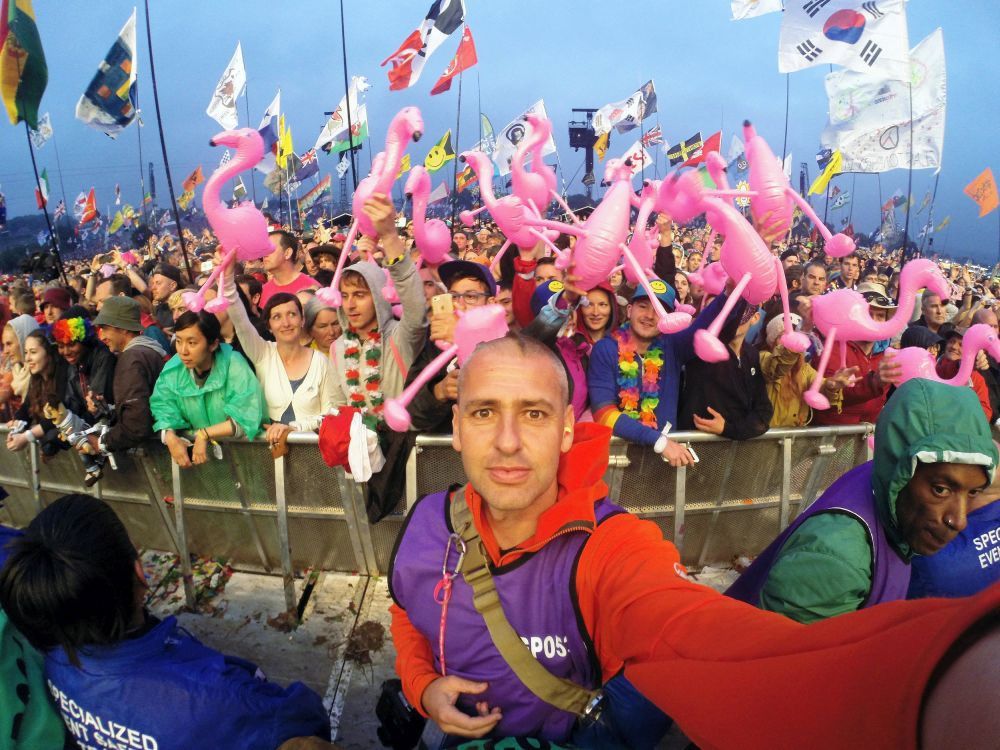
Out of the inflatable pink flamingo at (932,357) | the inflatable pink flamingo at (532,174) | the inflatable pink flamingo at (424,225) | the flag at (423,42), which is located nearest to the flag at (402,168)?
the inflatable pink flamingo at (424,225)

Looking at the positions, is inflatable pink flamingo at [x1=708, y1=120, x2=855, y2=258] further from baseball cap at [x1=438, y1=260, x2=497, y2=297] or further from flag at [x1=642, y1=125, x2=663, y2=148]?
flag at [x1=642, y1=125, x2=663, y2=148]

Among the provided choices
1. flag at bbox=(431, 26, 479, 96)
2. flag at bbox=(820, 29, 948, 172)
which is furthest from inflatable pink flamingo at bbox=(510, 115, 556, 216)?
flag at bbox=(431, 26, 479, 96)

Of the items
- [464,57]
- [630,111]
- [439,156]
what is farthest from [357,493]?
[630,111]

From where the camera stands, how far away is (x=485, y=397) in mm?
1297

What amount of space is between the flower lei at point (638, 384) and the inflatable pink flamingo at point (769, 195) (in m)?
0.94

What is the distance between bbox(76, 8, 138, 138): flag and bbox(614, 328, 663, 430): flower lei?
765 centimetres

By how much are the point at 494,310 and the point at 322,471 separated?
61.3 inches

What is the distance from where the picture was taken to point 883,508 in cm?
159

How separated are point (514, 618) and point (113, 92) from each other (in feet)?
Result: 29.3

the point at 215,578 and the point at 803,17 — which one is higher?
the point at 803,17

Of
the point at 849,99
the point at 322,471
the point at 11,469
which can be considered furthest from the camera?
the point at 849,99

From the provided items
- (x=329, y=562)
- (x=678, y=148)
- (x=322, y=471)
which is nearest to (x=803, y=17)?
(x=322, y=471)

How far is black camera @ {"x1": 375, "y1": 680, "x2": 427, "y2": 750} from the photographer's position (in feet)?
5.43

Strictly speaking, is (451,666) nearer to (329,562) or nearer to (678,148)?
(329,562)
